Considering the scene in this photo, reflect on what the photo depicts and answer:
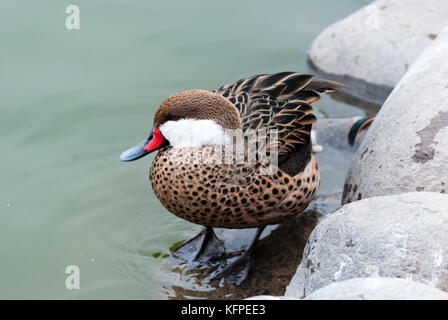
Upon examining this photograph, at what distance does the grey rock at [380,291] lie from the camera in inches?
98.1

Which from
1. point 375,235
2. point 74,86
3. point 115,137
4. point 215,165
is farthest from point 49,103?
point 375,235

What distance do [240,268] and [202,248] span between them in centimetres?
32

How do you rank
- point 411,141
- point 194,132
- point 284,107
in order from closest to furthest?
point 411,141 < point 194,132 < point 284,107

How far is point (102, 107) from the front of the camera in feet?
19.6

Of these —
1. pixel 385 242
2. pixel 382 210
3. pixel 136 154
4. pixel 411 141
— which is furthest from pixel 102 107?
pixel 385 242

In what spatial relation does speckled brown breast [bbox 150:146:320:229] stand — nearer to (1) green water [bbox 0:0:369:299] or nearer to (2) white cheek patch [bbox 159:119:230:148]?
(2) white cheek patch [bbox 159:119:230:148]

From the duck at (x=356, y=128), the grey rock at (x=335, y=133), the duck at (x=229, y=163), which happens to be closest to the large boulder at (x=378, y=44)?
the grey rock at (x=335, y=133)

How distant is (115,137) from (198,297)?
7.04ft

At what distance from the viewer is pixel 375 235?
2975 millimetres

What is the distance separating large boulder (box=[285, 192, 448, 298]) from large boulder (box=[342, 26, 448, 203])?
57cm

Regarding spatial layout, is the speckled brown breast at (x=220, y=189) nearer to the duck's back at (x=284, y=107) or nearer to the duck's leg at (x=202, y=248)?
the duck's back at (x=284, y=107)

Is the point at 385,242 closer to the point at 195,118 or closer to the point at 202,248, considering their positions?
the point at 195,118

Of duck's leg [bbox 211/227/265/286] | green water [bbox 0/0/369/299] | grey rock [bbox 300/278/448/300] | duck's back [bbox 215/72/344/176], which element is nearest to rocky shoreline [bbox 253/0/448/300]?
grey rock [bbox 300/278/448/300]
